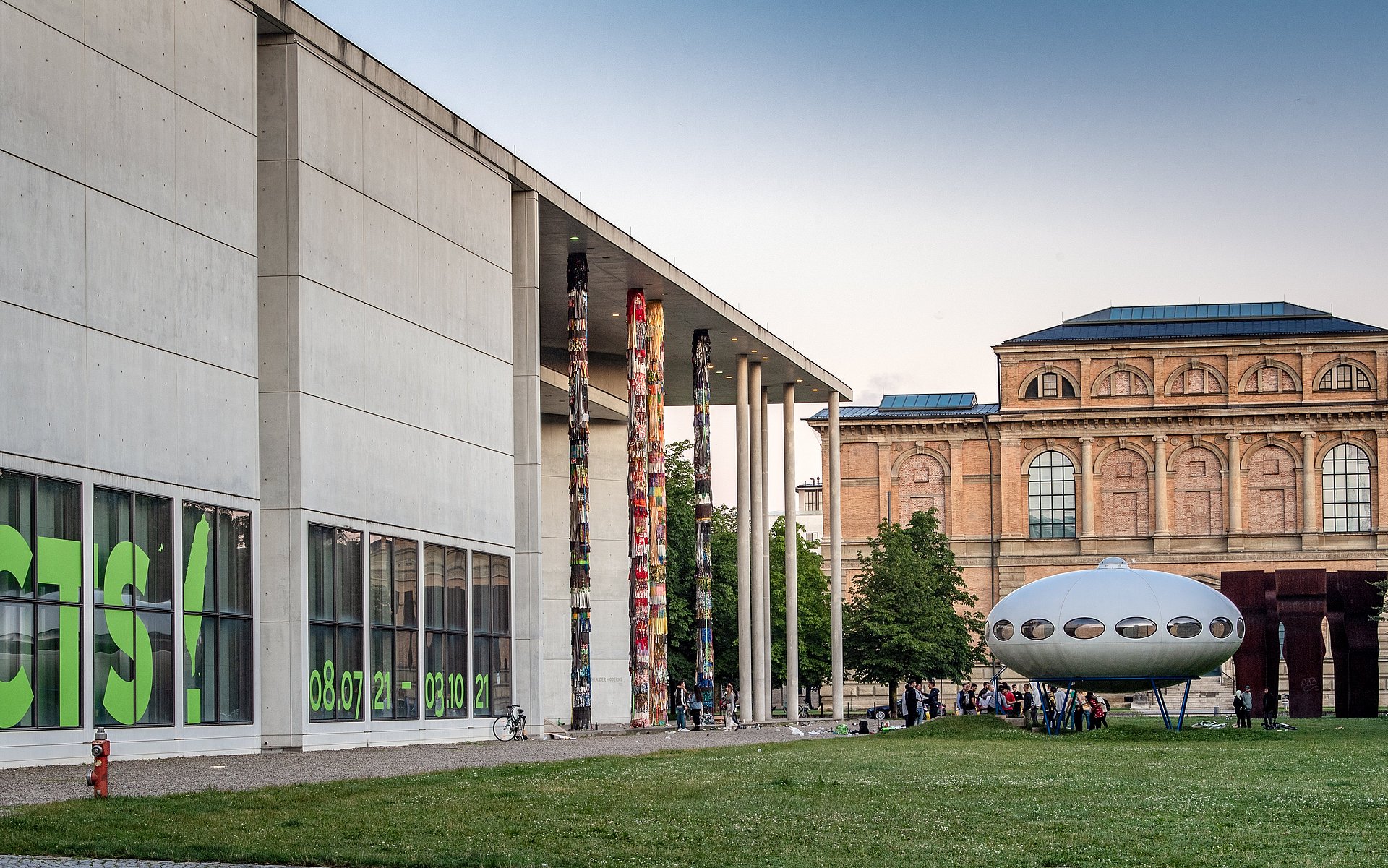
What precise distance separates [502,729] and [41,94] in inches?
785

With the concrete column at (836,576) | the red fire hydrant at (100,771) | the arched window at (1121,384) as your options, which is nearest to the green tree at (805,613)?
the concrete column at (836,576)

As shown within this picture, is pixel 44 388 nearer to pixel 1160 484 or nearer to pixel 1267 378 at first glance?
pixel 1160 484

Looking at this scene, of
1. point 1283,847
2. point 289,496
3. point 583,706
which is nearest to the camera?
point 1283,847

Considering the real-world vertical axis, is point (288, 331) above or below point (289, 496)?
above

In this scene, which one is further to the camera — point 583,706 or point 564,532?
point 564,532

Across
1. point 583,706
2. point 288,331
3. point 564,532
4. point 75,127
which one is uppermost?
point 75,127

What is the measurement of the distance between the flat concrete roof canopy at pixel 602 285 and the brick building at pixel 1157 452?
94.5 feet

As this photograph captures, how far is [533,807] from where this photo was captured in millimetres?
17984

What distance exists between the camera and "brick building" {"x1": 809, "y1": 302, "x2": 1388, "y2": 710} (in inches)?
3856

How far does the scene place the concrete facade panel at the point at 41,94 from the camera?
2444cm

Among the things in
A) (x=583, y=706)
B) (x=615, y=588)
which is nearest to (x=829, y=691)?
(x=615, y=588)

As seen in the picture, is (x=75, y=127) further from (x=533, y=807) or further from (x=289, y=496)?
(x=533, y=807)

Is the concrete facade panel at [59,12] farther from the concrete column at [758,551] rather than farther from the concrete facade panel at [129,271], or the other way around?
the concrete column at [758,551]

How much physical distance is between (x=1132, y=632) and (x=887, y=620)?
37612mm
